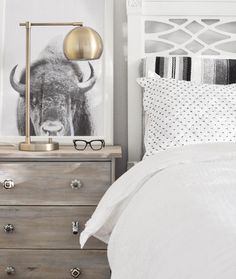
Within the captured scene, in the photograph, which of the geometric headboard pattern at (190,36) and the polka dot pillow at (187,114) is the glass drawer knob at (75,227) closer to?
the polka dot pillow at (187,114)

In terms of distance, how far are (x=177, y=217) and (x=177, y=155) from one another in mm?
532

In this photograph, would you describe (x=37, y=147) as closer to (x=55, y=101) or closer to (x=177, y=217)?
(x=55, y=101)

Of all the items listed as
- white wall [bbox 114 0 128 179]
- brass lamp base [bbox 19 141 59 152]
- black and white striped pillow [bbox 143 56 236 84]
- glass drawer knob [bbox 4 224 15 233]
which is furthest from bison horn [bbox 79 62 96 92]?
glass drawer knob [bbox 4 224 15 233]

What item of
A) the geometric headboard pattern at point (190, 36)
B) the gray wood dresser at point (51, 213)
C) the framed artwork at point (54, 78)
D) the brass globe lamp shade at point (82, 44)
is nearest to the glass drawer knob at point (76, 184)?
the gray wood dresser at point (51, 213)

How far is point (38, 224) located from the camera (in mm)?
1995

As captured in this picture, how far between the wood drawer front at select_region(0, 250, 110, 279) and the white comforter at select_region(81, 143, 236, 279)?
0.32 m

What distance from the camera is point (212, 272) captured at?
2.42 feet

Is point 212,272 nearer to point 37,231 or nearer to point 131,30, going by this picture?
point 37,231

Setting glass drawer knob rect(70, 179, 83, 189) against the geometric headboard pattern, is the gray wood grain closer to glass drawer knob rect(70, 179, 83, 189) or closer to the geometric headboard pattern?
glass drawer knob rect(70, 179, 83, 189)

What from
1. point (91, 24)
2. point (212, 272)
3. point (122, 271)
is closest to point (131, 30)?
point (91, 24)

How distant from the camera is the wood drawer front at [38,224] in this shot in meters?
1.99

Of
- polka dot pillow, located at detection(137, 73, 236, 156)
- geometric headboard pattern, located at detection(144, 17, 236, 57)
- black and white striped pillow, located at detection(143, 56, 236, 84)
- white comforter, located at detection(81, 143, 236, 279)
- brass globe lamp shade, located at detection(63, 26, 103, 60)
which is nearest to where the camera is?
white comforter, located at detection(81, 143, 236, 279)

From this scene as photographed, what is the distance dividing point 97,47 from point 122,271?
1.20 m

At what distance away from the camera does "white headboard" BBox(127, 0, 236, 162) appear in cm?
237
